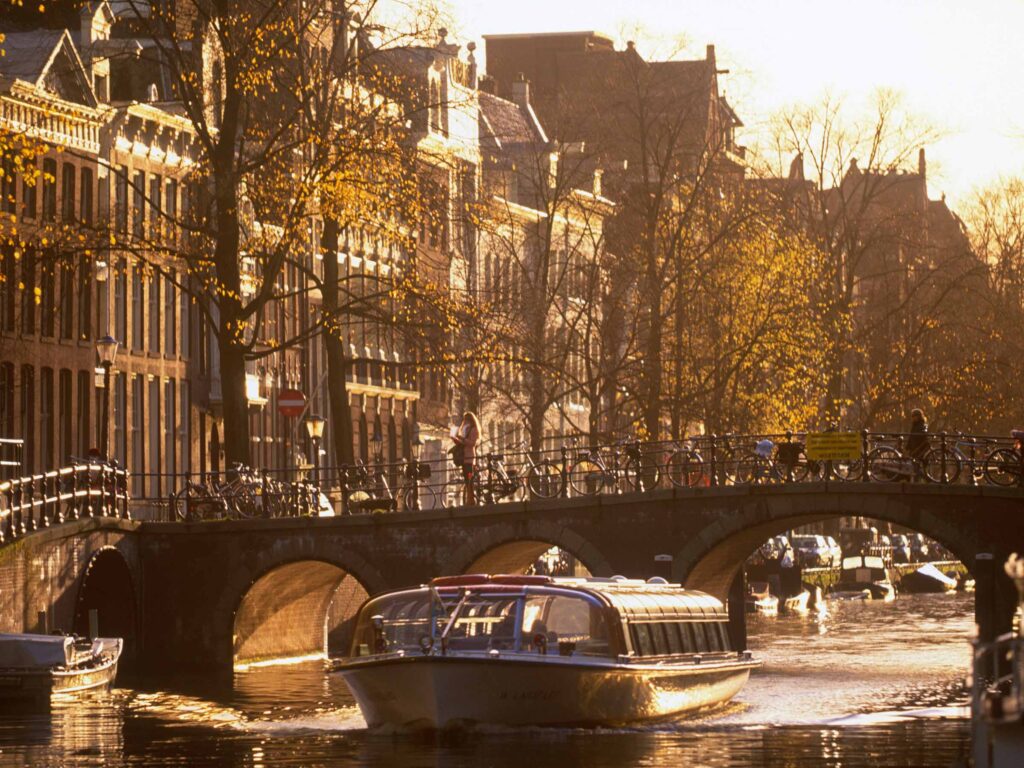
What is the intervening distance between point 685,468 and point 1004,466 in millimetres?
6261

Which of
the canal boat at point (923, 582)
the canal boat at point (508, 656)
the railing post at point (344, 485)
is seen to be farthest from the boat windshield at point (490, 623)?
the canal boat at point (923, 582)

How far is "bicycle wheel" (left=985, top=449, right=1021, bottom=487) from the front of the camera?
185 feet

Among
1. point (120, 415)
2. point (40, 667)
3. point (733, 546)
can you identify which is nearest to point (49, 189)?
point (120, 415)

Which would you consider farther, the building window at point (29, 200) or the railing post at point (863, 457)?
the building window at point (29, 200)

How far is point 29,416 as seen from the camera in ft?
206

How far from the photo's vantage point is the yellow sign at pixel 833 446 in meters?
57.9

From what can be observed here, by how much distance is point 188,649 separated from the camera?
59.9 metres

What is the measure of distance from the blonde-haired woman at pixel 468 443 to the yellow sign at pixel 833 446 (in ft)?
20.7

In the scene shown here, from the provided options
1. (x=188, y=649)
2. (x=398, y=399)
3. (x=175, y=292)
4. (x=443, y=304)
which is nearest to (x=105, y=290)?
(x=175, y=292)

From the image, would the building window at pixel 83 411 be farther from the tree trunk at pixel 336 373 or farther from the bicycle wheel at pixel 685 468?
the bicycle wheel at pixel 685 468

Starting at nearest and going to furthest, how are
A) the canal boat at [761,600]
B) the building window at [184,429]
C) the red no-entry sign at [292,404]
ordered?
1. the red no-entry sign at [292,404]
2. the building window at [184,429]
3. the canal boat at [761,600]

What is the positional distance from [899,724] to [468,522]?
16760 millimetres

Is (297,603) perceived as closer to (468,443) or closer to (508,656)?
(468,443)

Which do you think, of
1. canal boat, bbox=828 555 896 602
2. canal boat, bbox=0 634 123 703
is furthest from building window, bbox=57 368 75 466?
canal boat, bbox=828 555 896 602
